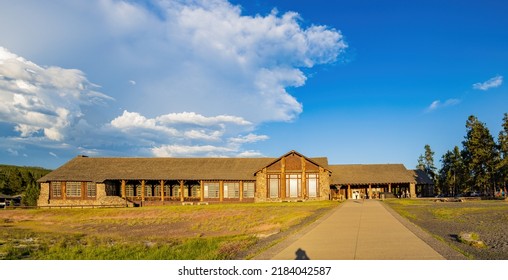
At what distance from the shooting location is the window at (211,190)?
5412cm

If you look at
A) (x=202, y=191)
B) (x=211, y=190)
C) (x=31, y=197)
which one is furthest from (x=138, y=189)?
(x=31, y=197)

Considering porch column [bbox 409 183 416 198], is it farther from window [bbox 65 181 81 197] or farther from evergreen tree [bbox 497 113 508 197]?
window [bbox 65 181 81 197]

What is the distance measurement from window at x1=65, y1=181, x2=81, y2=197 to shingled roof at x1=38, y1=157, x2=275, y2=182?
756 mm

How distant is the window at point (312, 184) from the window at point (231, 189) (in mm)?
9909

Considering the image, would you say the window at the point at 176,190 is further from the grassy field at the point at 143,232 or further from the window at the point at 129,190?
the grassy field at the point at 143,232

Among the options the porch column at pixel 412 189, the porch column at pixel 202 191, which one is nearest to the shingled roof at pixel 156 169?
the porch column at pixel 202 191

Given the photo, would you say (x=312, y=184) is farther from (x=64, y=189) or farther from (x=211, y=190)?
(x=64, y=189)

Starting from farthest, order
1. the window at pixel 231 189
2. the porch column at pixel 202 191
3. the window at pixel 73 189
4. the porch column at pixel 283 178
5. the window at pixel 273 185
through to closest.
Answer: the window at pixel 231 189 → the porch column at pixel 202 191 → the window at pixel 273 185 → the window at pixel 73 189 → the porch column at pixel 283 178

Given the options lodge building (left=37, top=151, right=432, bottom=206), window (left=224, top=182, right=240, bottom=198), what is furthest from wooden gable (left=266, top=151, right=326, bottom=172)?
window (left=224, top=182, right=240, bottom=198)

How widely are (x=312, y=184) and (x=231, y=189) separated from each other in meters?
11.3

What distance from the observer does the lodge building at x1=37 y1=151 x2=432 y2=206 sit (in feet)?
172

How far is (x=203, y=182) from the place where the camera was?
177 feet

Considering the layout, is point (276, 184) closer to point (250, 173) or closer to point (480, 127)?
point (250, 173)
